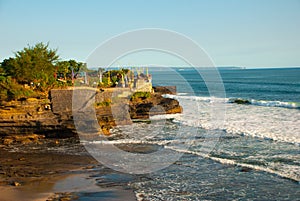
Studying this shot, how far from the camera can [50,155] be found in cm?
1423

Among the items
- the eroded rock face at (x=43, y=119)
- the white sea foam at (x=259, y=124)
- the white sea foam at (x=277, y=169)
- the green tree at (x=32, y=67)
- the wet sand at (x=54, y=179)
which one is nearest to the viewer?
the wet sand at (x=54, y=179)

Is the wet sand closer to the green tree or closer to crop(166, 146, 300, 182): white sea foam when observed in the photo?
crop(166, 146, 300, 182): white sea foam

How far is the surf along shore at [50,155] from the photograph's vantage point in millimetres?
9836

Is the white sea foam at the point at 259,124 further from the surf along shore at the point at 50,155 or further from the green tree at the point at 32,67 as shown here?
the green tree at the point at 32,67

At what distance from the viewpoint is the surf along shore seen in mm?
9836

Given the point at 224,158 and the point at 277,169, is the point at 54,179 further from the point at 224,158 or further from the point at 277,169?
the point at 277,169

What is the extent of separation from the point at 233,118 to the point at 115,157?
13.6m

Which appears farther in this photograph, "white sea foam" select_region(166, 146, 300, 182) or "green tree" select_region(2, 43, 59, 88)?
"green tree" select_region(2, 43, 59, 88)

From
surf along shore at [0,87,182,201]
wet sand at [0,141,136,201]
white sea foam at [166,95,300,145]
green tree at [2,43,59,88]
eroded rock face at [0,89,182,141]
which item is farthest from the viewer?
green tree at [2,43,59,88]

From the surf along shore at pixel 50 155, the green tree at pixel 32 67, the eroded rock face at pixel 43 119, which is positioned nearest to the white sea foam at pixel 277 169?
the surf along shore at pixel 50 155

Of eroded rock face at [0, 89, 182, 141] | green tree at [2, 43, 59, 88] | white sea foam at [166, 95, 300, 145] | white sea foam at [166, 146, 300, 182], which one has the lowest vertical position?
white sea foam at [166, 146, 300, 182]

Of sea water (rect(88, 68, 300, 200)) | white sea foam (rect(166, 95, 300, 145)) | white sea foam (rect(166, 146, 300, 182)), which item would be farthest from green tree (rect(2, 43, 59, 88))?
white sea foam (rect(166, 146, 300, 182))

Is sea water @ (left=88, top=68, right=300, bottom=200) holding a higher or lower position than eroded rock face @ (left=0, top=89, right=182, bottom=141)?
lower

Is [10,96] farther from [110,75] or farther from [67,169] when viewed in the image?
[110,75]
